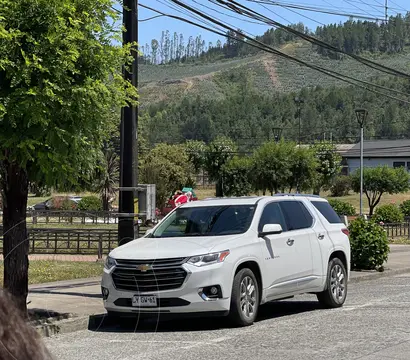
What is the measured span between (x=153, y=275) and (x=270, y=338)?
1.74 m

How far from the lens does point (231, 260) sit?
10.8 m

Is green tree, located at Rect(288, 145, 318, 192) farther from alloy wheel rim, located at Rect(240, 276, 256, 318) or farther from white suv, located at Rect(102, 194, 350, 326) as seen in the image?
alloy wheel rim, located at Rect(240, 276, 256, 318)

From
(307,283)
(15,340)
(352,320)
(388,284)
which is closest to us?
(15,340)

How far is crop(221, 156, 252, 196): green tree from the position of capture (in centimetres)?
7669

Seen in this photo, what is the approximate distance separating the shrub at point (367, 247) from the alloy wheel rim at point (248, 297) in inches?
353

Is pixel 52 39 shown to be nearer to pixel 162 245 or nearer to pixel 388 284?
pixel 162 245

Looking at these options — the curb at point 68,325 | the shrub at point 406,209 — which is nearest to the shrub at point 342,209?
the shrub at point 406,209

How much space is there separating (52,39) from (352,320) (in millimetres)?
5717

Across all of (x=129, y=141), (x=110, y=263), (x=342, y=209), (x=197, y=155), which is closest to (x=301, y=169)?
(x=342, y=209)

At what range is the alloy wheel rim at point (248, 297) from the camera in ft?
35.7

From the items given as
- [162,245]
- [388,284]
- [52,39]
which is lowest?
[388,284]

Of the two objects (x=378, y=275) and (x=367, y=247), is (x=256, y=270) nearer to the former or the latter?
(x=378, y=275)

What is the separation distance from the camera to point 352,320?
11500 mm

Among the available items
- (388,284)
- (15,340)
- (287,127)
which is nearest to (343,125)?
(287,127)
